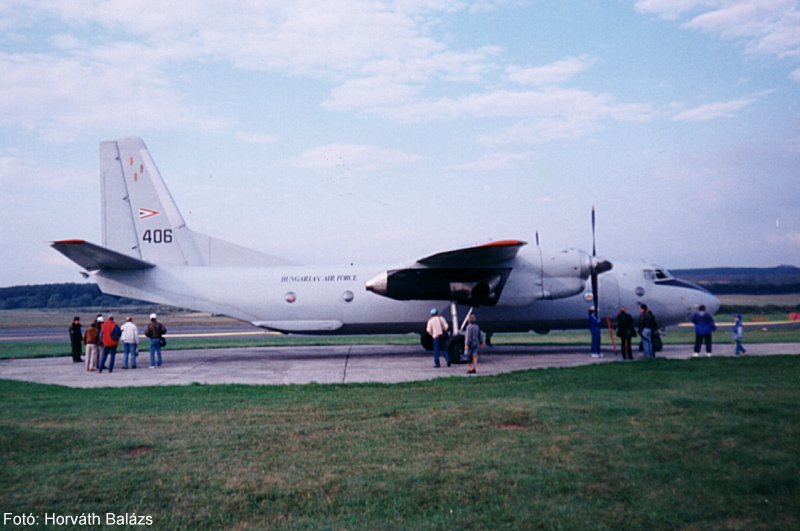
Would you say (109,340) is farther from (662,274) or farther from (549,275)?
(662,274)

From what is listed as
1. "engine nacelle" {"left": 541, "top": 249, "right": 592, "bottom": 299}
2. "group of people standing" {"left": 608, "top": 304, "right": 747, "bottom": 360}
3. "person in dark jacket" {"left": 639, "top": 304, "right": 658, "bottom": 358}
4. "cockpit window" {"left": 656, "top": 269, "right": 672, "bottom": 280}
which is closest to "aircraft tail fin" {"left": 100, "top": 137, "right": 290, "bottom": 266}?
"engine nacelle" {"left": 541, "top": 249, "right": 592, "bottom": 299}

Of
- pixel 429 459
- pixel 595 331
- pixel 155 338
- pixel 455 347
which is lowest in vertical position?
pixel 429 459

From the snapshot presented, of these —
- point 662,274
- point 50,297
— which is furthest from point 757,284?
point 50,297

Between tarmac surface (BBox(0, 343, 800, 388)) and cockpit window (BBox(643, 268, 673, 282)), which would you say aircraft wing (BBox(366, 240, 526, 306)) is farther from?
cockpit window (BBox(643, 268, 673, 282))

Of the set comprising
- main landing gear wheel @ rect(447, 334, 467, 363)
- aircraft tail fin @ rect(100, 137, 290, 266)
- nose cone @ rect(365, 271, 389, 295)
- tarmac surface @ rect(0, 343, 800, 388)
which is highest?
aircraft tail fin @ rect(100, 137, 290, 266)

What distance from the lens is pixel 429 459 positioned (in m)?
7.68

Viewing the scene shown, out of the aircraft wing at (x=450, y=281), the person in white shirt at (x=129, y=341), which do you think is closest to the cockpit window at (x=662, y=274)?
the aircraft wing at (x=450, y=281)

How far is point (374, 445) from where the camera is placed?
842 cm

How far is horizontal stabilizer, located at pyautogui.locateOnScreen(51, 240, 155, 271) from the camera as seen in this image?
61.5ft

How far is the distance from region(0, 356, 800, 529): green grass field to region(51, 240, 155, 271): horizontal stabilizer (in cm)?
735

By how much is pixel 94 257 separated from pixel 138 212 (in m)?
3.01

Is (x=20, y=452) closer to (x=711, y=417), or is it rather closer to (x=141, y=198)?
(x=711, y=417)

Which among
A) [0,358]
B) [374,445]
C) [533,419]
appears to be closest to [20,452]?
[374,445]

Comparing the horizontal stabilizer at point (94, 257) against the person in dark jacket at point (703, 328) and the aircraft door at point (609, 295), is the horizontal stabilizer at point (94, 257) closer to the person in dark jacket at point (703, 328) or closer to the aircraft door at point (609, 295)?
the aircraft door at point (609, 295)
